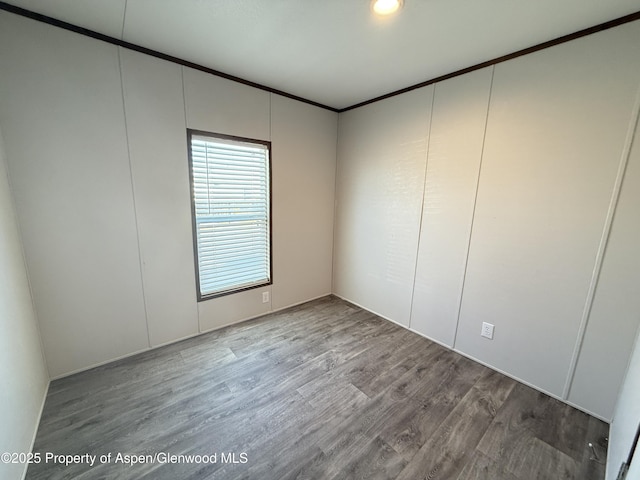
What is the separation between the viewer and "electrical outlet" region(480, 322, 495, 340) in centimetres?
211

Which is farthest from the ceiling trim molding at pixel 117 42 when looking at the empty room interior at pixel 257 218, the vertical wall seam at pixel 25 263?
the vertical wall seam at pixel 25 263

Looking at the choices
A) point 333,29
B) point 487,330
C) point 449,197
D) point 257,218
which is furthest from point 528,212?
point 257,218

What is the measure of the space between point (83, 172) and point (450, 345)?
10.8 feet

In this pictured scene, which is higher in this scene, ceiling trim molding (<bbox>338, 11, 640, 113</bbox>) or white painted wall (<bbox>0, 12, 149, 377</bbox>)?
ceiling trim molding (<bbox>338, 11, 640, 113</bbox>)

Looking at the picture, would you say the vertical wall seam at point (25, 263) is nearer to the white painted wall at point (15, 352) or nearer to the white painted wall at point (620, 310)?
the white painted wall at point (15, 352)

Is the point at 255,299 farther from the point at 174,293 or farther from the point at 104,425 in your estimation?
the point at 104,425

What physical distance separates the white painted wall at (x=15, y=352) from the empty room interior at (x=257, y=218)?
0.02 m

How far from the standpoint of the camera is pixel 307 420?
1598mm

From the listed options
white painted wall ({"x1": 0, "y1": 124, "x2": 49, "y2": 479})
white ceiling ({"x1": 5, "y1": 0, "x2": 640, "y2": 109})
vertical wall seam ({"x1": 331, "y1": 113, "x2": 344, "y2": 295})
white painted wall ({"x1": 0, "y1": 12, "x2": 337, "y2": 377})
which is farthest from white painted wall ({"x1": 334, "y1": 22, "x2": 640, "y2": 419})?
white painted wall ({"x1": 0, "y1": 124, "x2": 49, "y2": 479})

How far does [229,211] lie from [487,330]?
2.56 meters

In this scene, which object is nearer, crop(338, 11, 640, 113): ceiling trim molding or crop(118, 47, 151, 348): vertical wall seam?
crop(338, 11, 640, 113): ceiling trim molding

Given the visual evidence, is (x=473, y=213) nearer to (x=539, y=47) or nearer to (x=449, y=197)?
(x=449, y=197)

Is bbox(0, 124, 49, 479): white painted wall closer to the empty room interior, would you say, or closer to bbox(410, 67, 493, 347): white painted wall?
A: the empty room interior

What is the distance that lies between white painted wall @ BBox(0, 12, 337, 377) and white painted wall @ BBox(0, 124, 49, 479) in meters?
0.12
